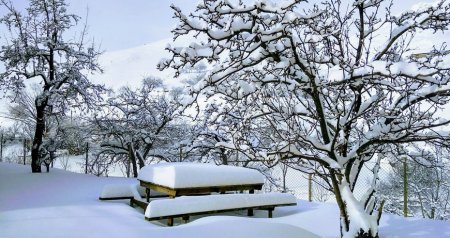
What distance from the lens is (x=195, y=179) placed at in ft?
24.4

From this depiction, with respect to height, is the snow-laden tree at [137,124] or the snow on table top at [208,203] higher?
the snow-laden tree at [137,124]

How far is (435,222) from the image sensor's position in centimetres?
745

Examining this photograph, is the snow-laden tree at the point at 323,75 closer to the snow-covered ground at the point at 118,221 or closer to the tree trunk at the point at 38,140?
the snow-covered ground at the point at 118,221

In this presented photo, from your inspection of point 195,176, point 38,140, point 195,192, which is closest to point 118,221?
point 195,192

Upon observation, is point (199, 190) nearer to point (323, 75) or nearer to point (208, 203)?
point (208, 203)

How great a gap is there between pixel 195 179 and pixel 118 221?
1987mm

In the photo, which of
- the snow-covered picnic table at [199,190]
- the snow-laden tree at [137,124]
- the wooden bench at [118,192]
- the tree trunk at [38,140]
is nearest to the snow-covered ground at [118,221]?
the wooden bench at [118,192]

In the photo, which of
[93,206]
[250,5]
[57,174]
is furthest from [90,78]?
[250,5]

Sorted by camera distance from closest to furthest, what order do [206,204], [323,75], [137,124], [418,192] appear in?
[323,75] → [206,204] → [137,124] → [418,192]

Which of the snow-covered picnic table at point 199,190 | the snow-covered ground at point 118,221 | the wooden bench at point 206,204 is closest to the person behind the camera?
the snow-covered ground at point 118,221

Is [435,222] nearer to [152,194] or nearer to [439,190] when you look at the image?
[152,194]

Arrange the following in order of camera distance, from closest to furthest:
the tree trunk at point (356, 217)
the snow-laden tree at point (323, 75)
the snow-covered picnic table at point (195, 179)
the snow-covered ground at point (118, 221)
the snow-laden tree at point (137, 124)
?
the snow-laden tree at point (323, 75) < the tree trunk at point (356, 217) < the snow-covered ground at point (118, 221) < the snow-covered picnic table at point (195, 179) < the snow-laden tree at point (137, 124)

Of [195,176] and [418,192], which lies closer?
[195,176]

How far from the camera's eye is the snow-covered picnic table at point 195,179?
723 cm
